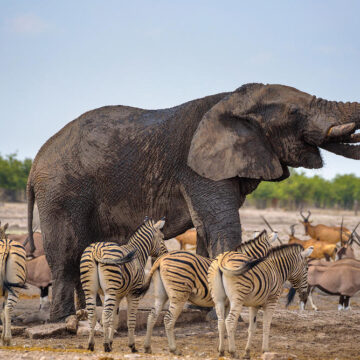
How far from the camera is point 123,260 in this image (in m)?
7.05

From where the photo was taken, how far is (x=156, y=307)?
714 centimetres

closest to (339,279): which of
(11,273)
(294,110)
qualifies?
(294,110)

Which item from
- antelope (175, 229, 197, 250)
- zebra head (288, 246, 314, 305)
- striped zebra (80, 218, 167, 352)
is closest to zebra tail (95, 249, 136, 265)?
striped zebra (80, 218, 167, 352)

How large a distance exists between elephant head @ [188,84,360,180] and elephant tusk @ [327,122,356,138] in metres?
0.11

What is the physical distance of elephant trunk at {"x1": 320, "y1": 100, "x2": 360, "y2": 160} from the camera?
873 cm

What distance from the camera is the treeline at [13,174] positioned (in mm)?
68688

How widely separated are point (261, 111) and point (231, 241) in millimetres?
1898

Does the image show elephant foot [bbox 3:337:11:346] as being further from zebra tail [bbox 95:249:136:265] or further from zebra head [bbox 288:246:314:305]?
zebra head [bbox 288:246:314:305]

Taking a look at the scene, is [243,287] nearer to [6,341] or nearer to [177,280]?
[177,280]

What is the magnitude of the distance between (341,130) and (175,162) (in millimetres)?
2384

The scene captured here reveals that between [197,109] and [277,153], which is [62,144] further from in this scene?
[277,153]

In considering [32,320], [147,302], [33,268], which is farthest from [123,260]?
[147,302]

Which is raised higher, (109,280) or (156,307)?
(109,280)

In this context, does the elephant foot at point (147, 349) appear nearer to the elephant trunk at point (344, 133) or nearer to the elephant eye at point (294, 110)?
the elephant trunk at point (344, 133)
